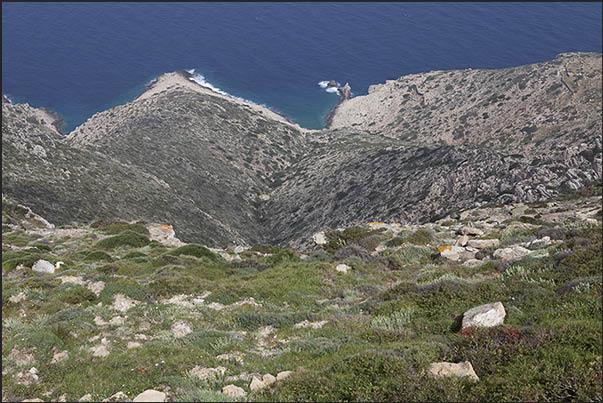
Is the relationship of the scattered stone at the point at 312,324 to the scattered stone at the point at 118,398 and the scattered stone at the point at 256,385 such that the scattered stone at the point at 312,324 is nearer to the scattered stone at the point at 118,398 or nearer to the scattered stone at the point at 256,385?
the scattered stone at the point at 256,385

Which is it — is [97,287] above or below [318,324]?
below

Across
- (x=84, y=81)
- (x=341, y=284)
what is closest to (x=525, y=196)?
(x=341, y=284)

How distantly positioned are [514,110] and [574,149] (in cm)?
A: 7151

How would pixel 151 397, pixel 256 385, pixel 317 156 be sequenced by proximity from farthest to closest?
pixel 317 156 < pixel 256 385 < pixel 151 397

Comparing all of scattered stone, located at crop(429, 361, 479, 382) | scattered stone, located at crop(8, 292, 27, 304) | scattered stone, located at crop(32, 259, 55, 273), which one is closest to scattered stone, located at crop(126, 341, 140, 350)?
scattered stone, located at crop(8, 292, 27, 304)

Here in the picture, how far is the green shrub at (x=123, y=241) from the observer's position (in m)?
34.7

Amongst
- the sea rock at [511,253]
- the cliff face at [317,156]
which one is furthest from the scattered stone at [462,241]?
the cliff face at [317,156]

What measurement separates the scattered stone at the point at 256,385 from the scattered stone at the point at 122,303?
10.6 metres

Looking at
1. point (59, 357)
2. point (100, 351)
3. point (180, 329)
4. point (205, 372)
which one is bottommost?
point (180, 329)

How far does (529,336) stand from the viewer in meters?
11.1

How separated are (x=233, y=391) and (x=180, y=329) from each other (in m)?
7.29

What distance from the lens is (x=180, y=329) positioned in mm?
17422

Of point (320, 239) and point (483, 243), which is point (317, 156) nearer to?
point (320, 239)

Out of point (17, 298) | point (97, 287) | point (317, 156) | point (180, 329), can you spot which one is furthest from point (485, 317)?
point (317, 156)
